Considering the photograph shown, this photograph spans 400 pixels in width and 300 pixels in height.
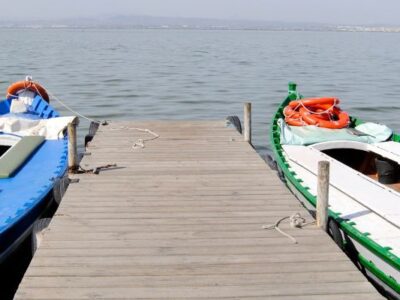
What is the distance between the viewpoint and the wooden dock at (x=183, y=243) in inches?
207

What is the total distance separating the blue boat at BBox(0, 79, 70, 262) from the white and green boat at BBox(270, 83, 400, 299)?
144 inches

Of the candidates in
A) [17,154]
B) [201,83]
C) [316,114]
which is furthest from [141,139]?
[201,83]

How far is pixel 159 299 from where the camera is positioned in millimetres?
5082

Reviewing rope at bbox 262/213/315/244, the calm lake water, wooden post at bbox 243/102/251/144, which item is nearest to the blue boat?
rope at bbox 262/213/315/244

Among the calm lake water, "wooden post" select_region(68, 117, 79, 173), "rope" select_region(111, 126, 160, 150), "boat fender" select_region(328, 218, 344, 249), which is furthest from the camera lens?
the calm lake water

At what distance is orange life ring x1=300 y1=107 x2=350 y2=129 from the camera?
11.9 metres

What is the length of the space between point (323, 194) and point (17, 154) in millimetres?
5454

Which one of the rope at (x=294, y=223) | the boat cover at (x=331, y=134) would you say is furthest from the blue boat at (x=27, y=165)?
the boat cover at (x=331, y=134)

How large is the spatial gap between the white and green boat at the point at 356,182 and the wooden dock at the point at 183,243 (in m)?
0.60

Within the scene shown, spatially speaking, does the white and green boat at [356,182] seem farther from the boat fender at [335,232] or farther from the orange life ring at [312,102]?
the orange life ring at [312,102]

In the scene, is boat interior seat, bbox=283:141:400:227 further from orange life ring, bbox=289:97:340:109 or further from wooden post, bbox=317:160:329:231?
orange life ring, bbox=289:97:340:109

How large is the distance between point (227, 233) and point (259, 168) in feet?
9.51

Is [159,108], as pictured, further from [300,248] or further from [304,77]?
[300,248]

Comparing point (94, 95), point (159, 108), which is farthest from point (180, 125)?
point (94, 95)
